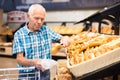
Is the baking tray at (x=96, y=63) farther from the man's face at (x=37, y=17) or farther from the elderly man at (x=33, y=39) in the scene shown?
the man's face at (x=37, y=17)

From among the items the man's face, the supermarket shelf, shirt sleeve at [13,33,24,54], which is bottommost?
shirt sleeve at [13,33,24,54]

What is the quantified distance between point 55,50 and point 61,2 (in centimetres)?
133

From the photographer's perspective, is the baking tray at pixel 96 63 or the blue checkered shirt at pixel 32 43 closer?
the baking tray at pixel 96 63

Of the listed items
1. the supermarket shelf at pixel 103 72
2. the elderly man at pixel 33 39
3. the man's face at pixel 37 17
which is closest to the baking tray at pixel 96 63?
the supermarket shelf at pixel 103 72

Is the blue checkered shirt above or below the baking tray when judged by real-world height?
below

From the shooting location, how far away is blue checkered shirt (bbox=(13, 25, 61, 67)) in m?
2.43

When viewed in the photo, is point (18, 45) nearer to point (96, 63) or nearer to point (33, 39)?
point (33, 39)

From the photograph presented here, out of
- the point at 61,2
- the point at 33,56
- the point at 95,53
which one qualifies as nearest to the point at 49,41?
the point at 33,56

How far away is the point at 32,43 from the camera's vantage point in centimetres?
249

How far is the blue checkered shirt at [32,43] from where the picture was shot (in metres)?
2.43

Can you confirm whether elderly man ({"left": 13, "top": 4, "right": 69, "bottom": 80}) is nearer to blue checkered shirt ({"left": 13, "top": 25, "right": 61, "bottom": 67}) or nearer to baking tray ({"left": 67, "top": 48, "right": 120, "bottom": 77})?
blue checkered shirt ({"left": 13, "top": 25, "right": 61, "bottom": 67})

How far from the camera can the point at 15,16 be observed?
20.1ft

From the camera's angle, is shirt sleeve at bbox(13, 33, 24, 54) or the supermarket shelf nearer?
the supermarket shelf

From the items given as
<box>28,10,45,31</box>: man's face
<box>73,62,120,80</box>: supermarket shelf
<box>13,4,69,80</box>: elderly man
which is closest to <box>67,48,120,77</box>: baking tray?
<box>73,62,120,80</box>: supermarket shelf
